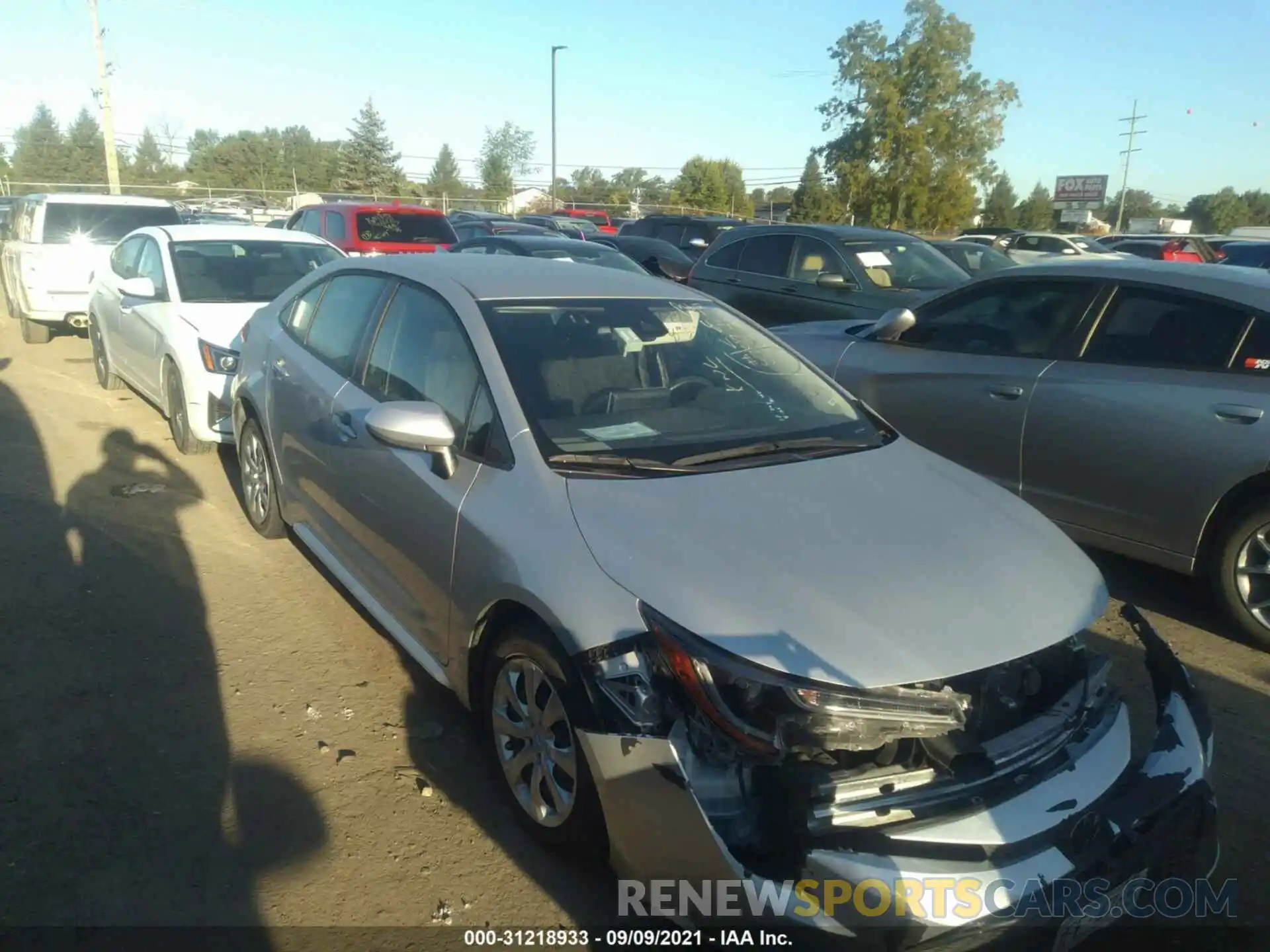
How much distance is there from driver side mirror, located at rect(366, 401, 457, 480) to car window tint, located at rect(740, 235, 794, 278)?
7.02m

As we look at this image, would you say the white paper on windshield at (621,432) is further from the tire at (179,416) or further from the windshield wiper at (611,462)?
the tire at (179,416)

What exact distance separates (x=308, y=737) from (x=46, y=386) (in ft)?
24.4

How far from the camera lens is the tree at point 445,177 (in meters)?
57.4

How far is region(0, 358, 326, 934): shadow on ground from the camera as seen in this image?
2721 mm

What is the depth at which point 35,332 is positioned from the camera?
11.8 metres

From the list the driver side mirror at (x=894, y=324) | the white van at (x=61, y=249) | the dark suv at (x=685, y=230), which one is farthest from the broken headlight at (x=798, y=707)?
the dark suv at (x=685, y=230)

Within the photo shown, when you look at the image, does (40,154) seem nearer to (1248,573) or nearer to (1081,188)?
(1081,188)

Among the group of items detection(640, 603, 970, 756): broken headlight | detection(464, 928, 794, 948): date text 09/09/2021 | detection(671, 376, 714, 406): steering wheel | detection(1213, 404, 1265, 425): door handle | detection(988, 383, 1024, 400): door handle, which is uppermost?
detection(671, 376, 714, 406): steering wheel

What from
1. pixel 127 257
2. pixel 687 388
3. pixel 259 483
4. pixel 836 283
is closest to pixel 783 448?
pixel 687 388

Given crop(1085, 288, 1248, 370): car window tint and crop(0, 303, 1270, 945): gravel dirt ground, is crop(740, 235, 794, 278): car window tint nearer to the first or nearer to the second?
crop(1085, 288, 1248, 370): car window tint

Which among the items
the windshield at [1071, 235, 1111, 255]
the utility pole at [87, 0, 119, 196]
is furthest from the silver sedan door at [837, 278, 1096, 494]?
the utility pole at [87, 0, 119, 196]

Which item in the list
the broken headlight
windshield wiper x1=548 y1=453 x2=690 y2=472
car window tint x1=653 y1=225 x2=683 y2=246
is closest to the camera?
the broken headlight

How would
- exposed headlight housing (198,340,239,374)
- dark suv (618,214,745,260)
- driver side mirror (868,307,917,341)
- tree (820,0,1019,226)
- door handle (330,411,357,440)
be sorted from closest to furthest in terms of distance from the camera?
1. door handle (330,411,357,440)
2. driver side mirror (868,307,917,341)
3. exposed headlight housing (198,340,239,374)
4. dark suv (618,214,745,260)
5. tree (820,0,1019,226)

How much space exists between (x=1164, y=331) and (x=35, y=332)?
12.4m
